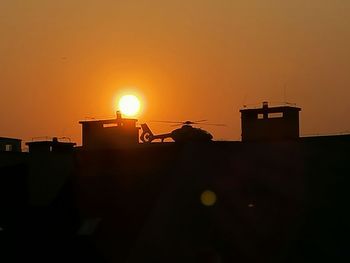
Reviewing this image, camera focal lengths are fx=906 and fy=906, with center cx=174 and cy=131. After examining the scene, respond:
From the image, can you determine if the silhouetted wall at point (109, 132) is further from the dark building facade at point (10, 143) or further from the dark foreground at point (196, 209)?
the dark building facade at point (10, 143)

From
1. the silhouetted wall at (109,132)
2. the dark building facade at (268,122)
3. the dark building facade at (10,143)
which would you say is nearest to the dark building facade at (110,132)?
the silhouetted wall at (109,132)

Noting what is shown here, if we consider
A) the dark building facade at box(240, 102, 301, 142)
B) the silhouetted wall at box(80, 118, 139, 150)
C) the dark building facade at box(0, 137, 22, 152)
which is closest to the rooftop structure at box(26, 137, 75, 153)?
the silhouetted wall at box(80, 118, 139, 150)

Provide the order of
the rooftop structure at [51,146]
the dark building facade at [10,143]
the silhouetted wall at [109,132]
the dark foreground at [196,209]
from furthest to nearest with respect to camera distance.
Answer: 1. the dark building facade at [10,143]
2. the silhouetted wall at [109,132]
3. the rooftop structure at [51,146]
4. the dark foreground at [196,209]

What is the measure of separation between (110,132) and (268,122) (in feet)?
39.5

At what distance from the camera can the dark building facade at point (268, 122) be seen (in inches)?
2267

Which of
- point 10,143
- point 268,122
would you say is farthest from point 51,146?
point 10,143

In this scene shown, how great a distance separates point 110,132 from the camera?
209 ft

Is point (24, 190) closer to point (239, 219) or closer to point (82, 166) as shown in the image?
point (82, 166)

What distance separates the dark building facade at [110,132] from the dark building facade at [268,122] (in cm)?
921

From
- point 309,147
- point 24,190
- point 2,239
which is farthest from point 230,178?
point 24,190

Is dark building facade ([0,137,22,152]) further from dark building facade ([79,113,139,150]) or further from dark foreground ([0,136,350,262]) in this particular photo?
dark foreground ([0,136,350,262])

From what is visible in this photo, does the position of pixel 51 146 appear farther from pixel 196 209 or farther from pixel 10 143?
pixel 10 143

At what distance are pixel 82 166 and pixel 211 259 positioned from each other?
10.4 metres

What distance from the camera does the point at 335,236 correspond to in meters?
38.3
